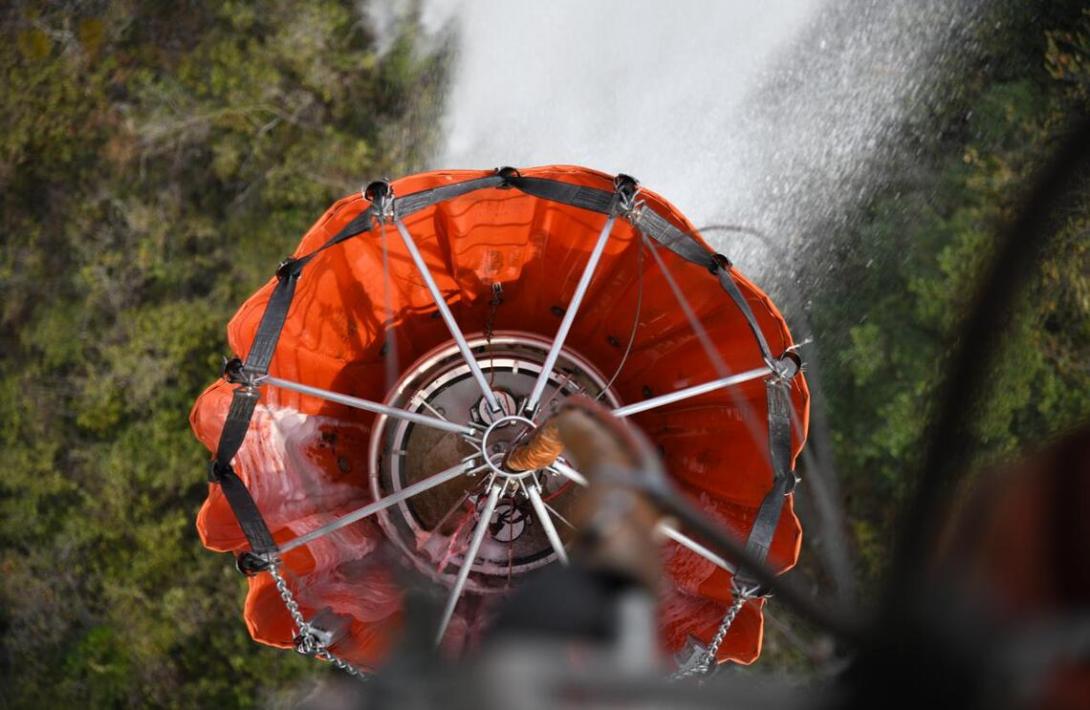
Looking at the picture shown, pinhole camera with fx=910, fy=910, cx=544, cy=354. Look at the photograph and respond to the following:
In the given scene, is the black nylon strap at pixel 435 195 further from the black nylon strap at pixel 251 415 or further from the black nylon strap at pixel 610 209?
the black nylon strap at pixel 251 415

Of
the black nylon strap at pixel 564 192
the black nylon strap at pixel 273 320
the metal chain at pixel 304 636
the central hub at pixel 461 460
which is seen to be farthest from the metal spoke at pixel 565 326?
the metal chain at pixel 304 636

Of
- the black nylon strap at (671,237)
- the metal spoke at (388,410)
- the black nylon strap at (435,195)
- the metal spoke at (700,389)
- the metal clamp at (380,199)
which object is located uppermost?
the black nylon strap at (671,237)

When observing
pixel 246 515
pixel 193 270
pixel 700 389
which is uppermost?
pixel 193 270

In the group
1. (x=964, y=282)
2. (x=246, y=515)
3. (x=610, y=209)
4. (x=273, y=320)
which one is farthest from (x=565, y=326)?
(x=964, y=282)

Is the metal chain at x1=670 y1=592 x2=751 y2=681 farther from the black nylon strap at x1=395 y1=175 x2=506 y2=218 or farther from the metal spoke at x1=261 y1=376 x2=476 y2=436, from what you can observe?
the black nylon strap at x1=395 y1=175 x2=506 y2=218

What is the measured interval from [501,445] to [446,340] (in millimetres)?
1104

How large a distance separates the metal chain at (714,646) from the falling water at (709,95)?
2908mm

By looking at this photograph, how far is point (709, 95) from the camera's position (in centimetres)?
573

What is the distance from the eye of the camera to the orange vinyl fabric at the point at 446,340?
322 centimetres

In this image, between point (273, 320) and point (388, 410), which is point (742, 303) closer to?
point (388, 410)

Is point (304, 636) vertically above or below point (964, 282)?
below

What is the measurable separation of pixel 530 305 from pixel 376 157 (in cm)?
199

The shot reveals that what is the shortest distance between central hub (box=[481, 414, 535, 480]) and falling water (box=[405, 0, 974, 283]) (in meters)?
2.97

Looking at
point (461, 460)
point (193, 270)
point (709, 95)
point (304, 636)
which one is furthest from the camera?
point (709, 95)
